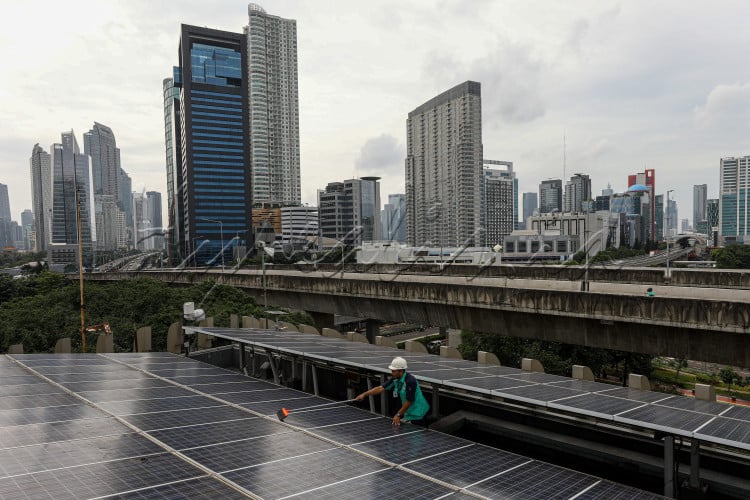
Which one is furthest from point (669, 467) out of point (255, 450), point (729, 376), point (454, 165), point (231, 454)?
point (454, 165)

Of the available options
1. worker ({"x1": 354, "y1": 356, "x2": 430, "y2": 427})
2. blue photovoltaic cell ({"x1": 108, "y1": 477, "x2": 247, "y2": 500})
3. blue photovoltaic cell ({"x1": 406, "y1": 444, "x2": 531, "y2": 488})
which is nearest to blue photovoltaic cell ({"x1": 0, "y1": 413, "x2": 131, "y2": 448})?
blue photovoltaic cell ({"x1": 108, "y1": 477, "x2": 247, "y2": 500})

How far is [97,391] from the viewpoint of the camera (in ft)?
32.7

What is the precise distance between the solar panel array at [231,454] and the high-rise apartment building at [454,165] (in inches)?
6759

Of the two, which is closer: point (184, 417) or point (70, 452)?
point (70, 452)

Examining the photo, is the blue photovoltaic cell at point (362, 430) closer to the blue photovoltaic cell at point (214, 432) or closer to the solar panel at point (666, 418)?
the blue photovoltaic cell at point (214, 432)

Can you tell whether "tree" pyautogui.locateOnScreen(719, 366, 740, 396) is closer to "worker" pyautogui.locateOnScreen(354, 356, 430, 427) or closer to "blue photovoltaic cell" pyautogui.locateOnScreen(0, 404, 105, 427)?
"worker" pyautogui.locateOnScreen(354, 356, 430, 427)

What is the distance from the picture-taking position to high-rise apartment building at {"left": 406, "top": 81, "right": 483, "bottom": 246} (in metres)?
184

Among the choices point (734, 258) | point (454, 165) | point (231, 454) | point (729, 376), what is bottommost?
point (729, 376)

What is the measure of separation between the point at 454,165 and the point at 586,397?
183 meters

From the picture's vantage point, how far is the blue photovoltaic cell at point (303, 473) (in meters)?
5.58

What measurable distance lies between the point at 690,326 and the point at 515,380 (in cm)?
1270

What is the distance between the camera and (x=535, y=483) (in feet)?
20.2

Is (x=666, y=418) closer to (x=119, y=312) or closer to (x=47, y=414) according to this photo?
(x=47, y=414)

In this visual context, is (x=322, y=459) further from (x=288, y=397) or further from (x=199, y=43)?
(x=199, y=43)
